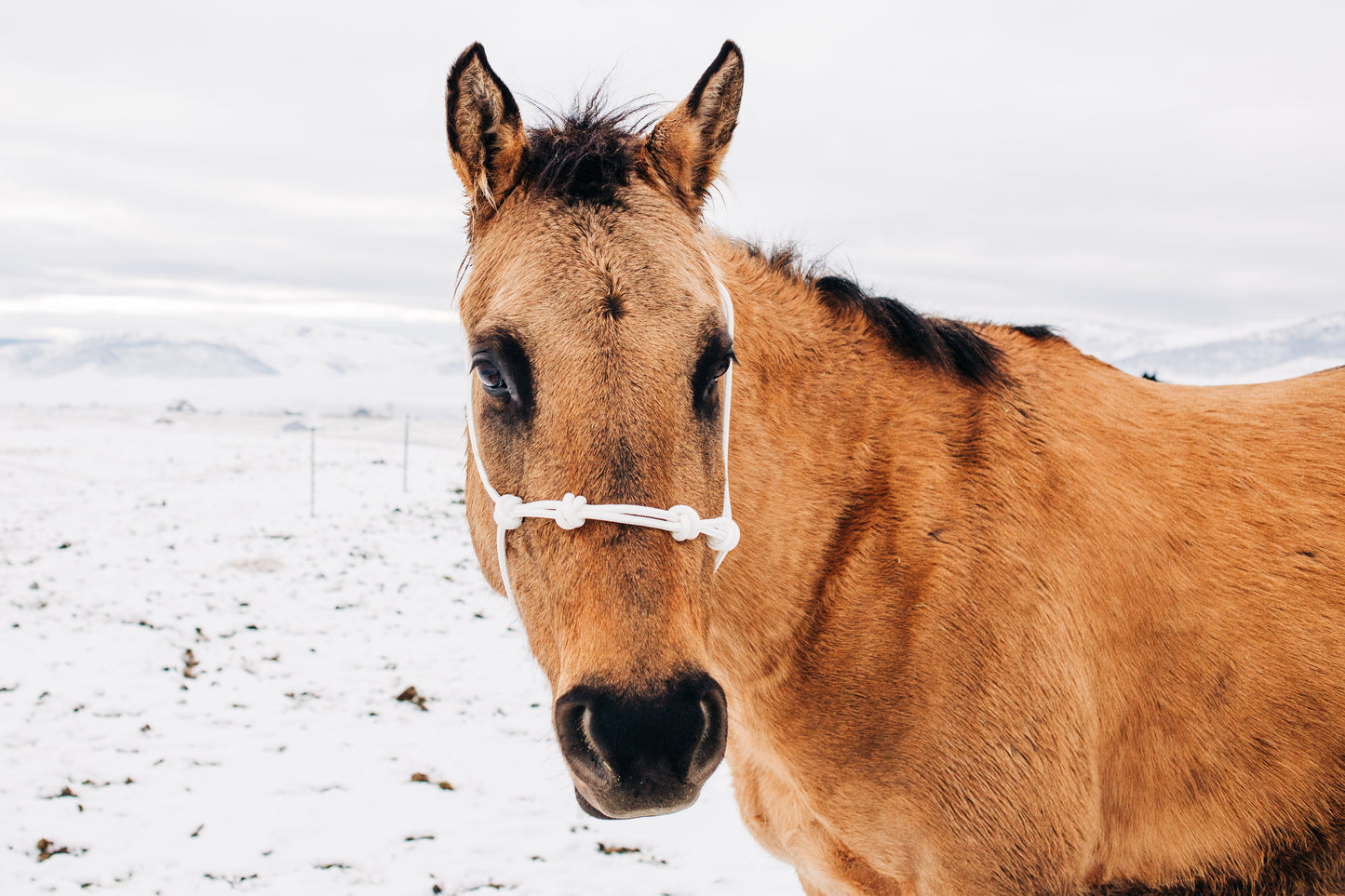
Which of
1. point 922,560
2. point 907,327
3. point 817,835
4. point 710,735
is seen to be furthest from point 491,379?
point 817,835

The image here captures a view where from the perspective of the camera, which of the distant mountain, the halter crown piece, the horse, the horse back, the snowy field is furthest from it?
the distant mountain

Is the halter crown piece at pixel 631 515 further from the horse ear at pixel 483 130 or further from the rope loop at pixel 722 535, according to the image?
the horse ear at pixel 483 130

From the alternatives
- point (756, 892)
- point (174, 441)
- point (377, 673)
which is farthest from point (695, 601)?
point (174, 441)

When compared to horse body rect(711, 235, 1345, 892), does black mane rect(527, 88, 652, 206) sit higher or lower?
higher

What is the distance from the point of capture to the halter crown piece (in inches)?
66.9

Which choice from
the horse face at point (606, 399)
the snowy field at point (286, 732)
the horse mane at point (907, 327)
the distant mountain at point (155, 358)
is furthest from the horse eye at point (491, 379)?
the distant mountain at point (155, 358)

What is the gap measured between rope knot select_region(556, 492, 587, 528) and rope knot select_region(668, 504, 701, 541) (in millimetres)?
199

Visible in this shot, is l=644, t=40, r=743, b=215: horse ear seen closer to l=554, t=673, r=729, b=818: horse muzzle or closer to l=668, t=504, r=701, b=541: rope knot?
l=668, t=504, r=701, b=541: rope knot

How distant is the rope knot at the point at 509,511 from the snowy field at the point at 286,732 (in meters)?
1.64

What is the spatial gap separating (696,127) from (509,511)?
50.0 inches

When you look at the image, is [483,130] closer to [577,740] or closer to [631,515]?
[631,515]

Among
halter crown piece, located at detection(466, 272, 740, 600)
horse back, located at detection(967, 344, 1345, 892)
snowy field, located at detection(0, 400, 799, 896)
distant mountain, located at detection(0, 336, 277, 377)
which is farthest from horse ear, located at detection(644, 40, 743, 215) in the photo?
distant mountain, located at detection(0, 336, 277, 377)

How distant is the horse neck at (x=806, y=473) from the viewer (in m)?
2.29

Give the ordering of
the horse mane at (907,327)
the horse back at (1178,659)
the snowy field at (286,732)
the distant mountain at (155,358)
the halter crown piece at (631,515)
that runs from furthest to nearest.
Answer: the distant mountain at (155,358), the snowy field at (286,732), the horse mane at (907,327), the horse back at (1178,659), the halter crown piece at (631,515)
